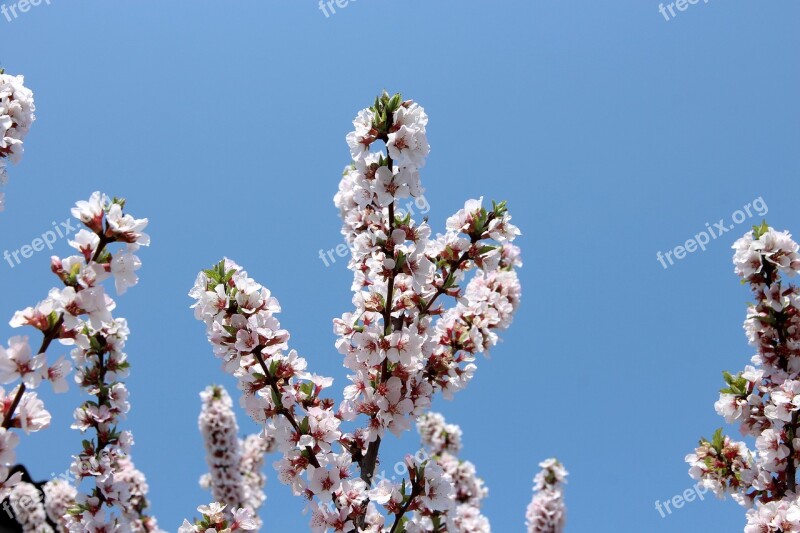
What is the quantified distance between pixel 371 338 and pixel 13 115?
12.5 ft

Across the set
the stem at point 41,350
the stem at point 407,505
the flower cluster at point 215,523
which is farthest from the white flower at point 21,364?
the stem at point 407,505

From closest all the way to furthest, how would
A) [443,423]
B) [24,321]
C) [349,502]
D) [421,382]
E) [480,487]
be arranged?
[24,321] < [349,502] < [421,382] < [480,487] < [443,423]

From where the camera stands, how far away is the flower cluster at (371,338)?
157 inches

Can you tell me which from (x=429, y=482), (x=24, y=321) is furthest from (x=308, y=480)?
(x=24, y=321)

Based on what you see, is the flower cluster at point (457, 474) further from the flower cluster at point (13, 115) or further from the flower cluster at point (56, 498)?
the flower cluster at point (56, 498)

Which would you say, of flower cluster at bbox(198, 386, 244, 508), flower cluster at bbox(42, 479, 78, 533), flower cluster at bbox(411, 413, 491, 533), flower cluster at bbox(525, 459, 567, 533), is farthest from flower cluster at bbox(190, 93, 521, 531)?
flower cluster at bbox(42, 479, 78, 533)

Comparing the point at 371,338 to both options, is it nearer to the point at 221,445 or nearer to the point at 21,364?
the point at 21,364

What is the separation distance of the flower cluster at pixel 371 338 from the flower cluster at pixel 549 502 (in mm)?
7159

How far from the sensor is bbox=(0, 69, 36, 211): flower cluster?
190 inches

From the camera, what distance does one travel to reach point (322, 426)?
13.2ft

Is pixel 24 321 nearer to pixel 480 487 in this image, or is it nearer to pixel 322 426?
pixel 322 426

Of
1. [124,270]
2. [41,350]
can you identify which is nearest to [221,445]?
[41,350]

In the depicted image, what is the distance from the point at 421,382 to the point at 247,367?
1.35 m

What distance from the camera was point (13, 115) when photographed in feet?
16.2
